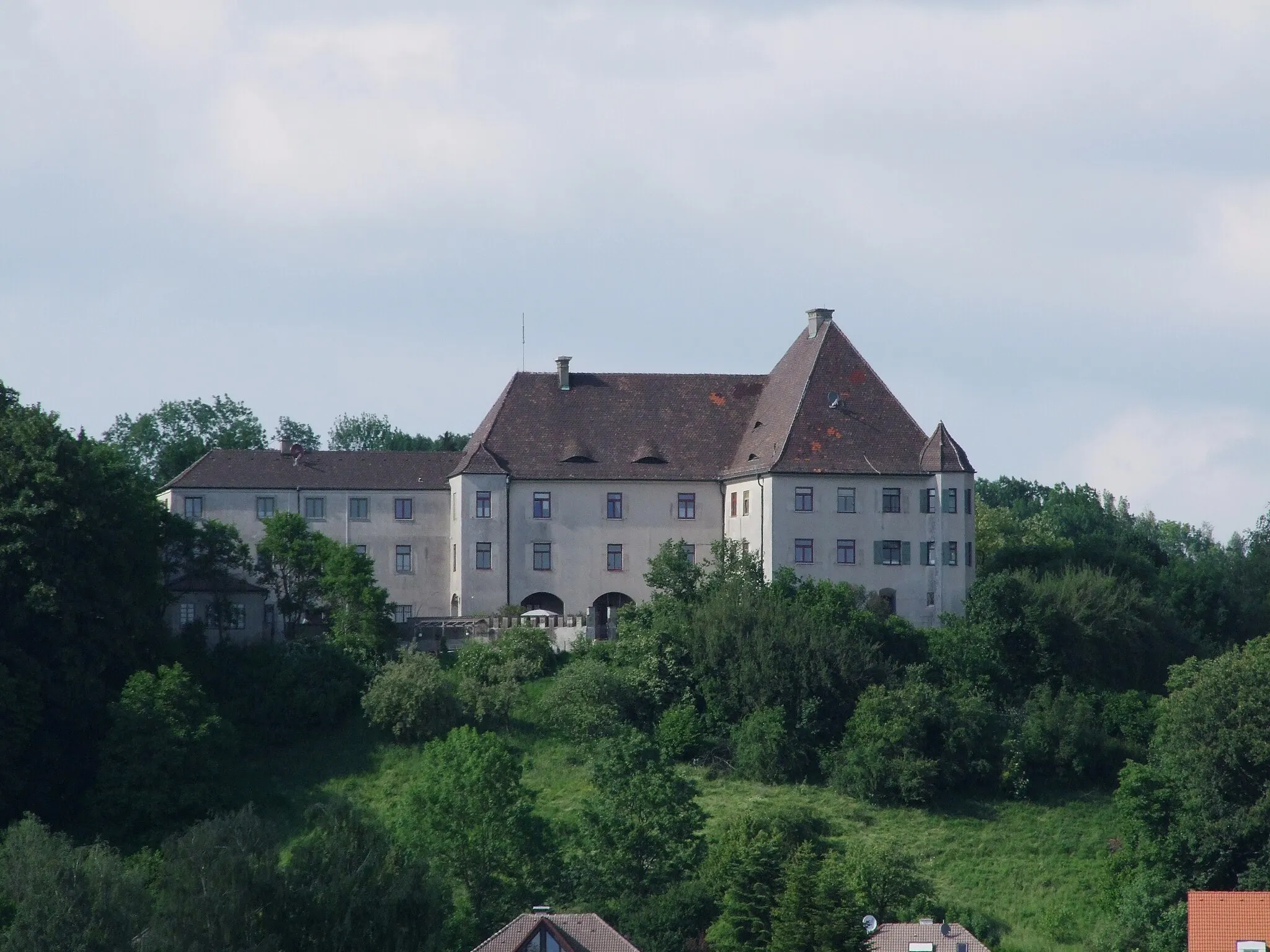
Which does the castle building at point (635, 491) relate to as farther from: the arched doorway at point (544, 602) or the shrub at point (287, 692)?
the shrub at point (287, 692)

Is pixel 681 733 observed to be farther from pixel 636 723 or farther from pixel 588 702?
pixel 588 702

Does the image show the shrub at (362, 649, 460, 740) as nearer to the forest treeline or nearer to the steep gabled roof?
the forest treeline

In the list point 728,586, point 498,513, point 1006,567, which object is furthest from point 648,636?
point 1006,567

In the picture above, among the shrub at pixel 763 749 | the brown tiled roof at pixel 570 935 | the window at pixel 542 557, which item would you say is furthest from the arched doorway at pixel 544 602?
the brown tiled roof at pixel 570 935

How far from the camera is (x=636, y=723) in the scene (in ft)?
235

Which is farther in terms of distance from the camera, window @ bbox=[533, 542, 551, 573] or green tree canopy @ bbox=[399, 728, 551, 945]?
window @ bbox=[533, 542, 551, 573]

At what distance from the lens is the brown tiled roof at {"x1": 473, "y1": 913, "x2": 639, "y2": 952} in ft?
181

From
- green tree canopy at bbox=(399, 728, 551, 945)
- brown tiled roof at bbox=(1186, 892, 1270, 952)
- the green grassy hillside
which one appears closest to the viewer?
brown tiled roof at bbox=(1186, 892, 1270, 952)

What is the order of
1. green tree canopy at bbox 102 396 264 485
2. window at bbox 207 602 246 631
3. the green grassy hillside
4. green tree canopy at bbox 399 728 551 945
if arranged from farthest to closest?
green tree canopy at bbox 102 396 264 485, window at bbox 207 602 246 631, the green grassy hillside, green tree canopy at bbox 399 728 551 945

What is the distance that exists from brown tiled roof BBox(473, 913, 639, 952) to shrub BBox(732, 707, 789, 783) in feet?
42.3

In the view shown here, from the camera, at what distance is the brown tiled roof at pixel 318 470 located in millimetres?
83125

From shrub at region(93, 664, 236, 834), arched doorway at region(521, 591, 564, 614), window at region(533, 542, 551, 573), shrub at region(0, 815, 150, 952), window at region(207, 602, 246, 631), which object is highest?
window at region(533, 542, 551, 573)

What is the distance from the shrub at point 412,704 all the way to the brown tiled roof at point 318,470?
43.8ft

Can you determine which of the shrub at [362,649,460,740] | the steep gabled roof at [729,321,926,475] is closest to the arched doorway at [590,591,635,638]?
the steep gabled roof at [729,321,926,475]
